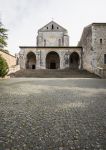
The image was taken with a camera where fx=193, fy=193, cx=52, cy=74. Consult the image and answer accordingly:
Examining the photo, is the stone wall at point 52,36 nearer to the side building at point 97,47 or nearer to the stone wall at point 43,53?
the stone wall at point 43,53

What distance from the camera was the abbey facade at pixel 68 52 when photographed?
32.0 meters

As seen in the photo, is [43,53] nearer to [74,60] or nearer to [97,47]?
[74,60]

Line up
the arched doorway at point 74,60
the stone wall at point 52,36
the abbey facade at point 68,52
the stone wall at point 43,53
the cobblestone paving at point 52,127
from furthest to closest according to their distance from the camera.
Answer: the stone wall at point 52,36, the arched doorway at point 74,60, the stone wall at point 43,53, the abbey facade at point 68,52, the cobblestone paving at point 52,127

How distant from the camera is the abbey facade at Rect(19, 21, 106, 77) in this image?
32000 millimetres

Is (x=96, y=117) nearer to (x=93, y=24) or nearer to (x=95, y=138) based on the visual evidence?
(x=95, y=138)

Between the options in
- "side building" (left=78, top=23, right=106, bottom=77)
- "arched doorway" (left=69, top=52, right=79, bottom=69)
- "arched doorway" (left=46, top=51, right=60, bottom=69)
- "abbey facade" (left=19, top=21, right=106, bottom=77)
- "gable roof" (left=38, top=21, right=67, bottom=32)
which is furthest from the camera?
"gable roof" (left=38, top=21, right=67, bottom=32)

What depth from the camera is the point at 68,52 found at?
120 feet

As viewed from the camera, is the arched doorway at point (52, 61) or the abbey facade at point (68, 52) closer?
the abbey facade at point (68, 52)

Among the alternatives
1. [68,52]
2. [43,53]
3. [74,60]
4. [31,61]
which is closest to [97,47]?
[68,52]

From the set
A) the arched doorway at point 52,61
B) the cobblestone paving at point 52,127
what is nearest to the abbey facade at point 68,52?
the arched doorway at point 52,61

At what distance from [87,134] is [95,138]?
26 cm

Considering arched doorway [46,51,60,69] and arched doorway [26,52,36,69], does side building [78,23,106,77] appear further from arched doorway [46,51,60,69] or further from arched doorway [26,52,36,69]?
arched doorway [26,52,36,69]

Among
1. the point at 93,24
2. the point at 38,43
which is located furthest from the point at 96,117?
the point at 38,43

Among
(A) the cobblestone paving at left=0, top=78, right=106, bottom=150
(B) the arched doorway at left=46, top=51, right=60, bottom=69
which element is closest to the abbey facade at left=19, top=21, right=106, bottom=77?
(B) the arched doorway at left=46, top=51, right=60, bottom=69
